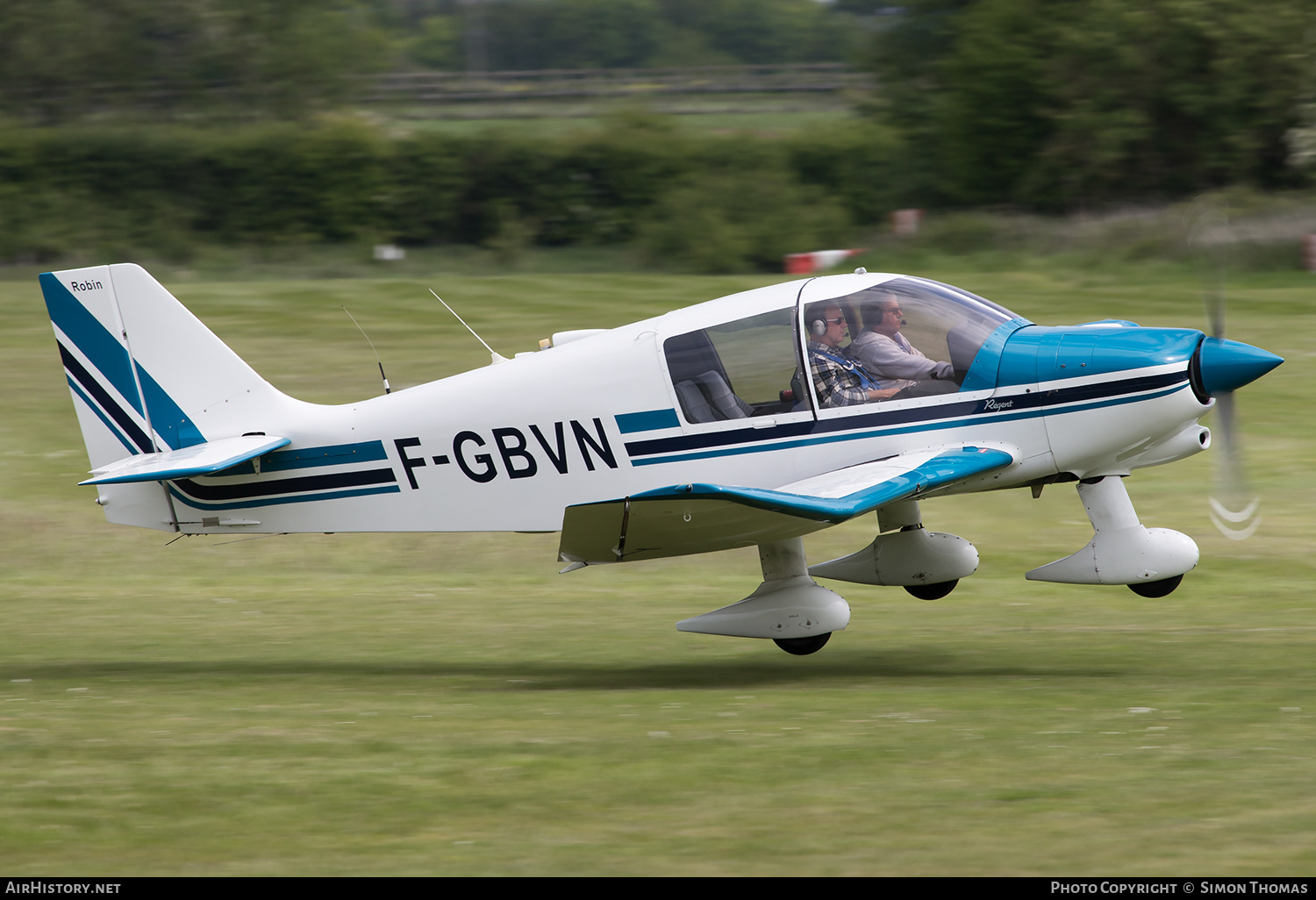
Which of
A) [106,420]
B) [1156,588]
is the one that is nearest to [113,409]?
[106,420]

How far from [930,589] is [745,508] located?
263 centimetres

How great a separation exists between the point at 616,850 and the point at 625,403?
3.90 m

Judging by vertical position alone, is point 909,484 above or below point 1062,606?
above

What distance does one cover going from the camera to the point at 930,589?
979cm

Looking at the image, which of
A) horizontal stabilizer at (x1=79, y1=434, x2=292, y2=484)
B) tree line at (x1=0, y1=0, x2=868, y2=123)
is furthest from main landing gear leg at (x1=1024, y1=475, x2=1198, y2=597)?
tree line at (x1=0, y1=0, x2=868, y2=123)

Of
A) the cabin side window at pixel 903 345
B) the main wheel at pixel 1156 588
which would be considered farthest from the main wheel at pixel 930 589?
the cabin side window at pixel 903 345

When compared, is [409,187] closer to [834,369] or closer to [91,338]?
[91,338]

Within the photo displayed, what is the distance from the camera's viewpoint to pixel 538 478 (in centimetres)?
904

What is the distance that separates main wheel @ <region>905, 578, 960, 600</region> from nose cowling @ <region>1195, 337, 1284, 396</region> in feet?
7.36

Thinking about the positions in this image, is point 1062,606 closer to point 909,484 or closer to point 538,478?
point 909,484

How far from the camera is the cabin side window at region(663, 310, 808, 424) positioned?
8672 millimetres

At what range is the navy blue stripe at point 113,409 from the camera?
31.6 ft

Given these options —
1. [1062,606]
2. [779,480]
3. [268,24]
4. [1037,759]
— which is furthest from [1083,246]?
[268,24]

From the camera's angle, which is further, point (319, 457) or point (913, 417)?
point (319, 457)
